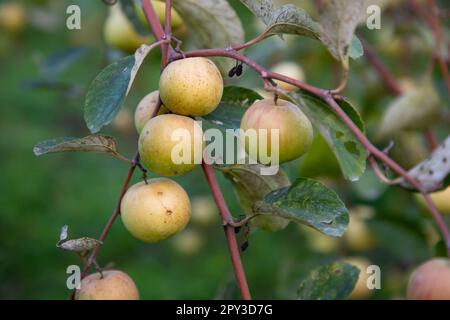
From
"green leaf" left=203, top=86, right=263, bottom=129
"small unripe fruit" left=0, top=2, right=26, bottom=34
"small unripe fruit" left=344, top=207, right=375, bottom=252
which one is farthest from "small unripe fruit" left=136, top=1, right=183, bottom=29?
"small unripe fruit" left=0, top=2, right=26, bottom=34

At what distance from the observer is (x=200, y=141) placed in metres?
0.75

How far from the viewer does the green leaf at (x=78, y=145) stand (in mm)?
750

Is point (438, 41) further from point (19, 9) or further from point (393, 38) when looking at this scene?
point (19, 9)

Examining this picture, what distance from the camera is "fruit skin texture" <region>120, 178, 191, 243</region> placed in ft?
2.53

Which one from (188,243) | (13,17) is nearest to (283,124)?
(13,17)

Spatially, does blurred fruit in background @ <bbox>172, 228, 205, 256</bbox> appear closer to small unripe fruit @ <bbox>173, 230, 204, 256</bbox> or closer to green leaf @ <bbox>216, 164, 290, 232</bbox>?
small unripe fruit @ <bbox>173, 230, 204, 256</bbox>

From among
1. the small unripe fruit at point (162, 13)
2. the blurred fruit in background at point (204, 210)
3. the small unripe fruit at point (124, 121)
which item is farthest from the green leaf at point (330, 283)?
the small unripe fruit at point (124, 121)

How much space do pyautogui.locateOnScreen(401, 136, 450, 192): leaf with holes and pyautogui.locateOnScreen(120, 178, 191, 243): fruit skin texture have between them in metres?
0.32

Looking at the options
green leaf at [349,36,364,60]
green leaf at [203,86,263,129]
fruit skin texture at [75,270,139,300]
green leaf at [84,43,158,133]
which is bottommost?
fruit skin texture at [75,270,139,300]

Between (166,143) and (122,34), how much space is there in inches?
22.6

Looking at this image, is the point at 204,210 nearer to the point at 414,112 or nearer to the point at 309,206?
the point at 414,112

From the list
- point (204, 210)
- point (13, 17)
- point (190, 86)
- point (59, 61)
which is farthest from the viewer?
point (204, 210)

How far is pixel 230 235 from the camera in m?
0.78

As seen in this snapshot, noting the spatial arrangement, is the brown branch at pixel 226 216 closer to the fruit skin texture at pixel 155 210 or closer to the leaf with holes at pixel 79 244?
the fruit skin texture at pixel 155 210
